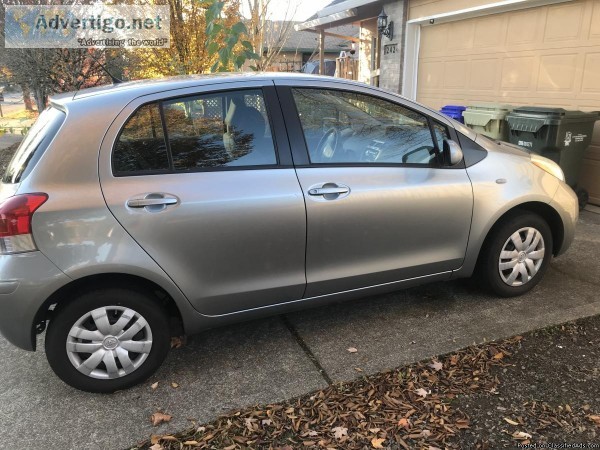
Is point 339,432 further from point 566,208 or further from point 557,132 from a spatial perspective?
point 557,132

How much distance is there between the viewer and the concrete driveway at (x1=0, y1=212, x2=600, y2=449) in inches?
99.1

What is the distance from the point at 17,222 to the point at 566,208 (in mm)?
3591

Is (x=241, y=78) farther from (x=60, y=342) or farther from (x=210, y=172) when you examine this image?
(x=60, y=342)

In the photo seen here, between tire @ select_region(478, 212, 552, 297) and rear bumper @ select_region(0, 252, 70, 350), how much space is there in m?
2.75

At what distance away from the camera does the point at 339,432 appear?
240cm

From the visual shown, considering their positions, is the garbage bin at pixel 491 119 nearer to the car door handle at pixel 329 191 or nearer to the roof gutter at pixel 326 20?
the car door handle at pixel 329 191

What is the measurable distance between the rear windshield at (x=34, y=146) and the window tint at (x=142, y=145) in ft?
1.10

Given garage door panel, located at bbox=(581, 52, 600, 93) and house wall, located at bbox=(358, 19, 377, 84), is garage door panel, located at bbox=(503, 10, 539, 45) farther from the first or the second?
house wall, located at bbox=(358, 19, 377, 84)

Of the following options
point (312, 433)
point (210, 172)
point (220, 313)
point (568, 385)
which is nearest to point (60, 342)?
point (220, 313)

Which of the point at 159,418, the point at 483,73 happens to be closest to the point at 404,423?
the point at 159,418

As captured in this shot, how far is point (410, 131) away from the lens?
10.8 ft

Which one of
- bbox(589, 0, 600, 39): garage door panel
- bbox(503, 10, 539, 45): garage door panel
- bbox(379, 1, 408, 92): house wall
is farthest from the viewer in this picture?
bbox(379, 1, 408, 92): house wall

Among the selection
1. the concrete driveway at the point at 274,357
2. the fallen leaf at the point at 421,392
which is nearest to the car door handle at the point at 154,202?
the concrete driveway at the point at 274,357

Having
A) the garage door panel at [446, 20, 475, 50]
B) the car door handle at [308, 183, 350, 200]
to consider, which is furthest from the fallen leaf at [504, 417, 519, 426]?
the garage door panel at [446, 20, 475, 50]
